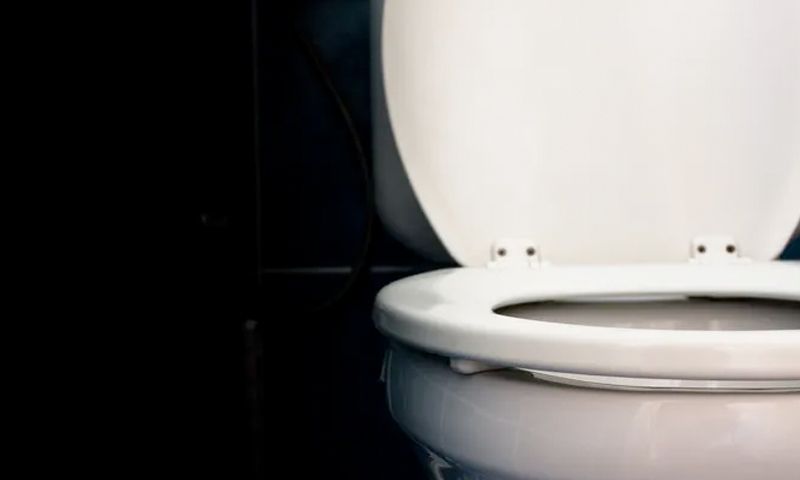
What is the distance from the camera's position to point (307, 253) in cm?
95

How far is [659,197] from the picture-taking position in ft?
2.24

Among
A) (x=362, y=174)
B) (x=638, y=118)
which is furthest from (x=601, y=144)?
(x=362, y=174)

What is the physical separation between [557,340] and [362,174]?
60 cm

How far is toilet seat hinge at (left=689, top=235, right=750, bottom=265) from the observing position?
67 cm

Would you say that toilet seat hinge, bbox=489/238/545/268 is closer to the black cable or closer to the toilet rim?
the toilet rim

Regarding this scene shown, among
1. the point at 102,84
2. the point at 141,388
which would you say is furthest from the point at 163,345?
the point at 102,84

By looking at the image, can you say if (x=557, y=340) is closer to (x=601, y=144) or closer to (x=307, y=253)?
(x=601, y=144)

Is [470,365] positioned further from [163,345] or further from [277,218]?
[277,218]

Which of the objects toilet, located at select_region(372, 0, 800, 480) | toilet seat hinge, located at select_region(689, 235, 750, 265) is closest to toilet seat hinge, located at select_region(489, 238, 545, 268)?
toilet, located at select_region(372, 0, 800, 480)

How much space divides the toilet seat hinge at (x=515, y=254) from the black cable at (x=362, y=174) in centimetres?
29

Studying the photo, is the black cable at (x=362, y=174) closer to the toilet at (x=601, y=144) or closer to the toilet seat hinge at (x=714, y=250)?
the toilet at (x=601, y=144)

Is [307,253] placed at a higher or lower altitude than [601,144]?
lower

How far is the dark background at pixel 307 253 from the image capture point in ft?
2.91

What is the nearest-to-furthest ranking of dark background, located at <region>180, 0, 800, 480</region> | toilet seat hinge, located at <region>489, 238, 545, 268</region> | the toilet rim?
the toilet rim < toilet seat hinge, located at <region>489, 238, 545, 268</region> < dark background, located at <region>180, 0, 800, 480</region>
